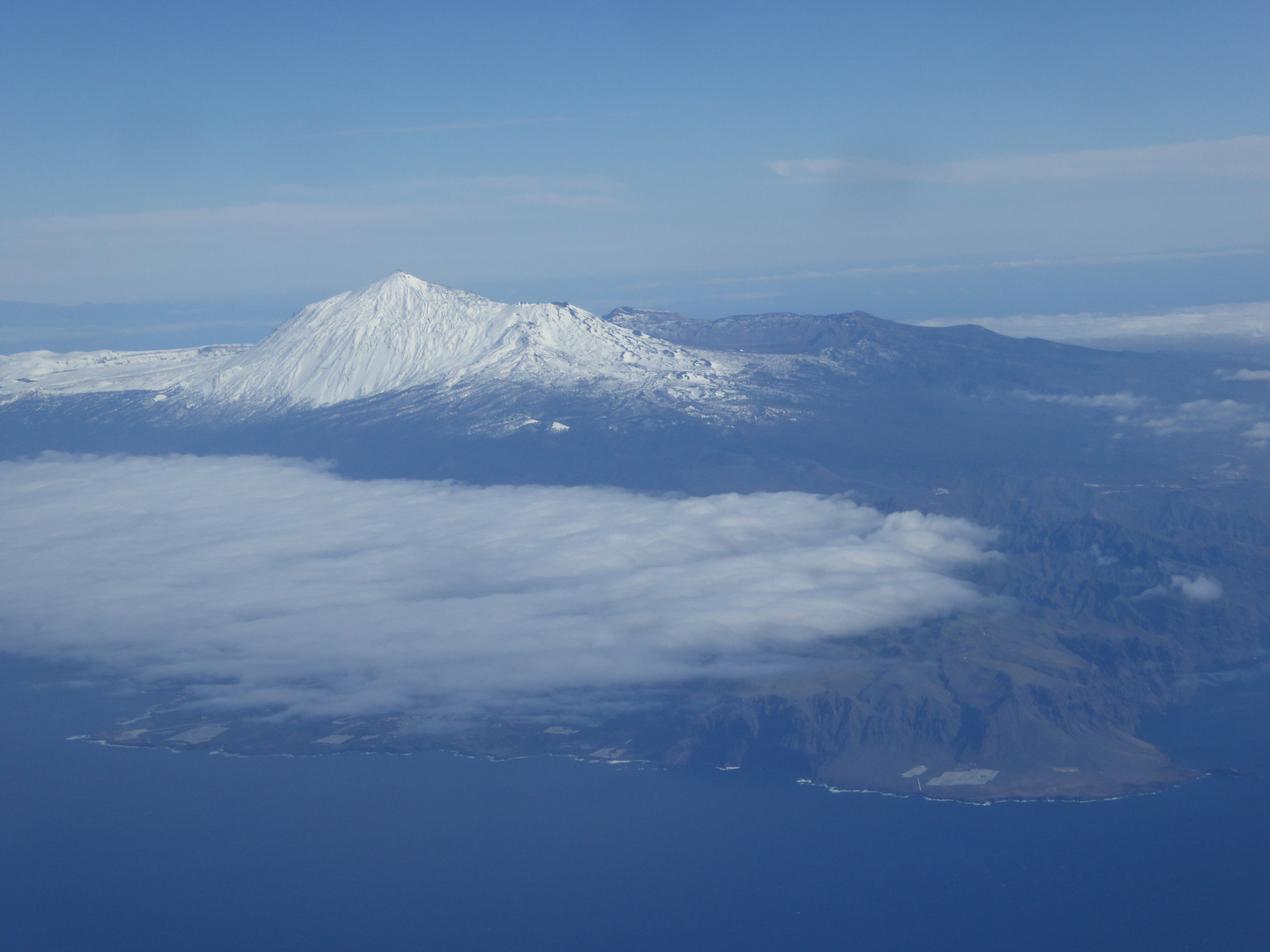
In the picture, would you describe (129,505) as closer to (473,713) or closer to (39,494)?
(39,494)

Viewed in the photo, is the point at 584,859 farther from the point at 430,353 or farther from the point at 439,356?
the point at 430,353

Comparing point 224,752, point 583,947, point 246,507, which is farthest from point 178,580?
point 583,947

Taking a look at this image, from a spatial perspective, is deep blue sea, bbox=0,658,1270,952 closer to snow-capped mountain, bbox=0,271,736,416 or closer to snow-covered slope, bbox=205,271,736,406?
snow-capped mountain, bbox=0,271,736,416

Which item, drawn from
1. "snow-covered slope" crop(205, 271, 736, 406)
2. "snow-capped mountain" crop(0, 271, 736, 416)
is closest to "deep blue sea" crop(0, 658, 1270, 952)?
"snow-capped mountain" crop(0, 271, 736, 416)

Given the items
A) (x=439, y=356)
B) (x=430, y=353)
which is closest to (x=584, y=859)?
(x=439, y=356)

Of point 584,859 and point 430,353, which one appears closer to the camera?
point 584,859

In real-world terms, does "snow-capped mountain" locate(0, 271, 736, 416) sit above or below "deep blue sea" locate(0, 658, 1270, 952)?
above

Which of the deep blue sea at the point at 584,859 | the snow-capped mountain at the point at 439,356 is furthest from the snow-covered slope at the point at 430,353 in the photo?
the deep blue sea at the point at 584,859
